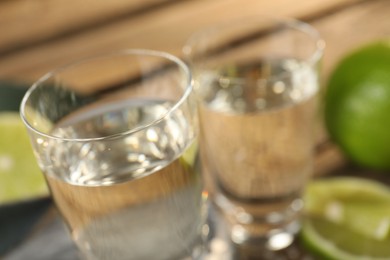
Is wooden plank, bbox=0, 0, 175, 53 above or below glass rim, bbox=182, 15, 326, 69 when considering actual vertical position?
below

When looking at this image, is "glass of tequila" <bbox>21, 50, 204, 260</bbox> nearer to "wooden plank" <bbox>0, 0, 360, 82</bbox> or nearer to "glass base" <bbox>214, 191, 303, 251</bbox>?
"glass base" <bbox>214, 191, 303, 251</bbox>

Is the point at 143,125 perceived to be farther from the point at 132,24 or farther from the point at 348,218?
the point at 132,24

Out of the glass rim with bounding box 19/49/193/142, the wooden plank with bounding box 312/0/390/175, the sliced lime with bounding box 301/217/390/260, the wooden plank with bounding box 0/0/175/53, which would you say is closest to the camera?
the glass rim with bounding box 19/49/193/142

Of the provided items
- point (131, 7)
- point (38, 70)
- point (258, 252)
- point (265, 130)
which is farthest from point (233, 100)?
point (131, 7)

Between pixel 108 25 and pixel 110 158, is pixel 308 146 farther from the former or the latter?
pixel 108 25

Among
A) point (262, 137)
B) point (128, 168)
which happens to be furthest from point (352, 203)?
point (128, 168)

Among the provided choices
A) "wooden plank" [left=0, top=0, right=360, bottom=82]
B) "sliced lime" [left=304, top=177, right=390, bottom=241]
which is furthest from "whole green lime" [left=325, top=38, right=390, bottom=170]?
"wooden plank" [left=0, top=0, right=360, bottom=82]

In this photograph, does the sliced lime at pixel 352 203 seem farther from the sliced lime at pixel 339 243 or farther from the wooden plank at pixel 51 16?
the wooden plank at pixel 51 16
